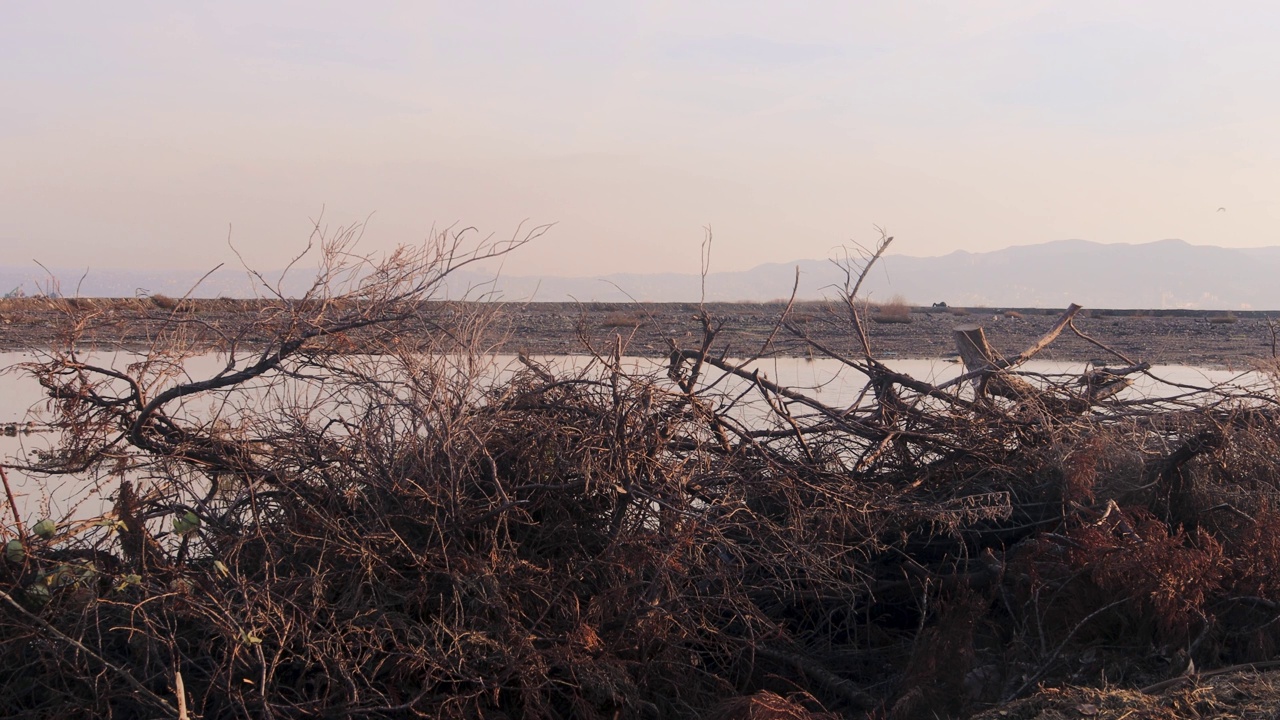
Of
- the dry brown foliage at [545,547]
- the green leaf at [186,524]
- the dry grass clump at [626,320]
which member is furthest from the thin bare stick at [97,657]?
Result: the dry grass clump at [626,320]

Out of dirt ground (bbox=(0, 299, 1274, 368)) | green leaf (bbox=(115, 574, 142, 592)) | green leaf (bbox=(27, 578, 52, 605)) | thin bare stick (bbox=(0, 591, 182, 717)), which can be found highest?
dirt ground (bbox=(0, 299, 1274, 368))

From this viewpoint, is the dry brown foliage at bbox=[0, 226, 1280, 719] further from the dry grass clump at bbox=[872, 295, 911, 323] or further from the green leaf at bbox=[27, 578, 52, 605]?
the dry grass clump at bbox=[872, 295, 911, 323]

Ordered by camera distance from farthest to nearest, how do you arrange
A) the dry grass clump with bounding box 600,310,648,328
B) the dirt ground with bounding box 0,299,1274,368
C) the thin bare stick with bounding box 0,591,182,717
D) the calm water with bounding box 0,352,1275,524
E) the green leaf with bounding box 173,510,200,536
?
the dirt ground with bounding box 0,299,1274,368 < the dry grass clump with bounding box 600,310,648,328 < the calm water with bounding box 0,352,1275,524 < the green leaf with bounding box 173,510,200,536 < the thin bare stick with bounding box 0,591,182,717

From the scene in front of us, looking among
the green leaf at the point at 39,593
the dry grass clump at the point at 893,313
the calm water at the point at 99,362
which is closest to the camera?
the green leaf at the point at 39,593

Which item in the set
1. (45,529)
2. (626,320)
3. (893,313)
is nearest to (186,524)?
(45,529)

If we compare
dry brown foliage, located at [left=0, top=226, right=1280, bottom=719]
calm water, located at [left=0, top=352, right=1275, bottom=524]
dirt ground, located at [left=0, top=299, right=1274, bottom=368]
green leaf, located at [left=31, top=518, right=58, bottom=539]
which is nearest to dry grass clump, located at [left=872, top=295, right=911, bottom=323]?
dirt ground, located at [left=0, top=299, right=1274, bottom=368]

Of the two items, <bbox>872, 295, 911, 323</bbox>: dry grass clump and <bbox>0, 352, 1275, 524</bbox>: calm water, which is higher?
<bbox>872, 295, 911, 323</bbox>: dry grass clump

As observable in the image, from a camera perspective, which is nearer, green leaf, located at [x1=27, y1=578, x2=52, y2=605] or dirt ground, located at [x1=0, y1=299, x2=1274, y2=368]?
green leaf, located at [x1=27, y1=578, x2=52, y2=605]

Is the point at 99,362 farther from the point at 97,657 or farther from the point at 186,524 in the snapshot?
the point at 97,657

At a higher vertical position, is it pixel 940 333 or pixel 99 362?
pixel 99 362

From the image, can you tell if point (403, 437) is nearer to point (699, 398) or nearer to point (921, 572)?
point (699, 398)

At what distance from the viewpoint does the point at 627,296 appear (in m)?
5.08

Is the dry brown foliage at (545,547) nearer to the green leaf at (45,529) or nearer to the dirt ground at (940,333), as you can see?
the green leaf at (45,529)

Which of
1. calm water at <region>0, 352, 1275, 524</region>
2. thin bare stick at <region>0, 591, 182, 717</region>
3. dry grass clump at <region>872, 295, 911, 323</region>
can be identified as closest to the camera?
thin bare stick at <region>0, 591, 182, 717</region>
